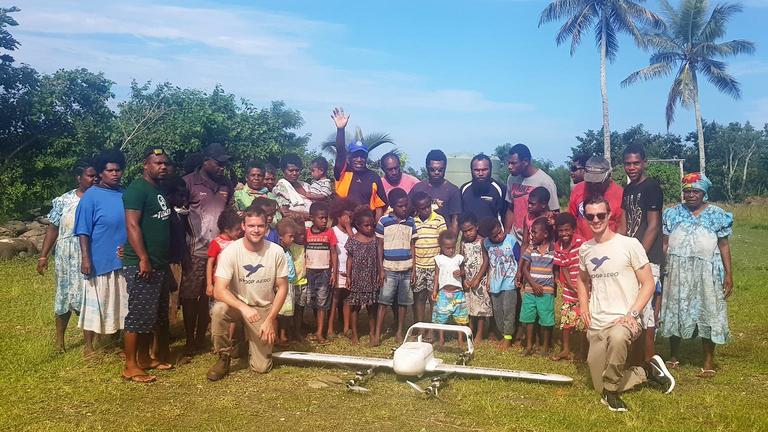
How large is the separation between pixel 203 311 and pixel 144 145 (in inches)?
484

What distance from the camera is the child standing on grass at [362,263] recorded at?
6762 millimetres

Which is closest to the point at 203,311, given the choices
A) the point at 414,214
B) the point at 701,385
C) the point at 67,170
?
the point at 414,214

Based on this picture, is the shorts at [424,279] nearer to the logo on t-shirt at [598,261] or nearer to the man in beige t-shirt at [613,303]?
the man in beige t-shirt at [613,303]

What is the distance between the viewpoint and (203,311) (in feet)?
20.9

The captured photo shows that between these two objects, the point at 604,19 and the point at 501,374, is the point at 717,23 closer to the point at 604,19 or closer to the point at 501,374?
the point at 604,19

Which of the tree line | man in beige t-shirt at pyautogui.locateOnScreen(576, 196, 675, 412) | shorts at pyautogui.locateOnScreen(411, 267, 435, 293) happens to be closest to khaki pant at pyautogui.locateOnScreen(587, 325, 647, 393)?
man in beige t-shirt at pyautogui.locateOnScreen(576, 196, 675, 412)

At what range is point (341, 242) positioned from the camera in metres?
6.89

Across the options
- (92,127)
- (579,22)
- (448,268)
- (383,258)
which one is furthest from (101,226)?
(579,22)

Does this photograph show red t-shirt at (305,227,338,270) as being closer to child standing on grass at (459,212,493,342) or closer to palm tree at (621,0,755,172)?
child standing on grass at (459,212,493,342)

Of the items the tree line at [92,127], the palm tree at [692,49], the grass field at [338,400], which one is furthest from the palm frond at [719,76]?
the grass field at [338,400]

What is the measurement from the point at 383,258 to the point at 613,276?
2.58 m

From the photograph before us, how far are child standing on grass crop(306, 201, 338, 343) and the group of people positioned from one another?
2 centimetres

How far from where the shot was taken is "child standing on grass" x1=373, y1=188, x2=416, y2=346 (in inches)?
267

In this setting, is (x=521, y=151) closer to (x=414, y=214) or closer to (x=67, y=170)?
(x=414, y=214)
